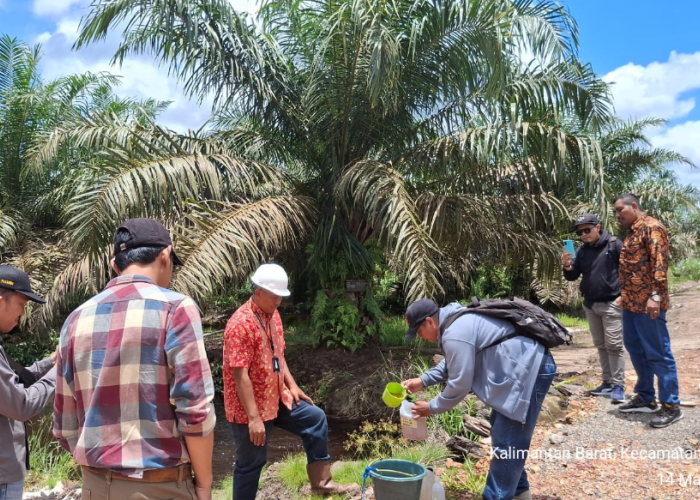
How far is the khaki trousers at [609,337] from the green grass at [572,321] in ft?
23.9

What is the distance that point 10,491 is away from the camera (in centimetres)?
242

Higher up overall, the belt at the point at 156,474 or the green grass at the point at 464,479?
the belt at the point at 156,474

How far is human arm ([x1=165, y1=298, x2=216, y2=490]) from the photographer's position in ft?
6.33

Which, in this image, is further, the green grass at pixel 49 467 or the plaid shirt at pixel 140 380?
the green grass at pixel 49 467

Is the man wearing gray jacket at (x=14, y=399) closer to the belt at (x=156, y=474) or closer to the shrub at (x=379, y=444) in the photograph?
the belt at (x=156, y=474)

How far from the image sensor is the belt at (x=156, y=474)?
6.41 ft

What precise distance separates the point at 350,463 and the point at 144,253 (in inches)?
139

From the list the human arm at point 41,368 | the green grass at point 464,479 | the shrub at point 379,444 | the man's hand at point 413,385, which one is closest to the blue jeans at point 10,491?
the human arm at point 41,368

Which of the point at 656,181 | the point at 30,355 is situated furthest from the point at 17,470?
the point at 656,181

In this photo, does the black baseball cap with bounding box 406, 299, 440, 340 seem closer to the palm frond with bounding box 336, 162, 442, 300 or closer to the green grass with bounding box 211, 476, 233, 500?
the green grass with bounding box 211, 476, 233, 500

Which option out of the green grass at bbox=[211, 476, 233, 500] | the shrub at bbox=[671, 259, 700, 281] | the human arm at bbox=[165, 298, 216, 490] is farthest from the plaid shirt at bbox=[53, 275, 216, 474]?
the shrub at bbox=[671, 259, 700, 281]

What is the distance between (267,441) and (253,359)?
60 cm

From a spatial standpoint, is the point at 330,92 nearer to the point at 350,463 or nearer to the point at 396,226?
the point at 396,226

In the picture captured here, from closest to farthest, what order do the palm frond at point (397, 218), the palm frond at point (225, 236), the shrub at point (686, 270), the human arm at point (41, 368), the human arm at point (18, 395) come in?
the human arm at point (18, 395)
the human arm at point (41, 368)
the palm frond at point (225, 236)
the palm frond at point (397, 218)
the shrub at point (686, 270)
